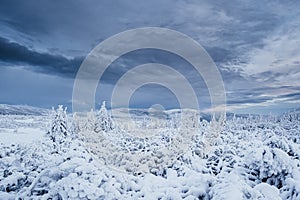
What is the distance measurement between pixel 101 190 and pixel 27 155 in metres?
8.29

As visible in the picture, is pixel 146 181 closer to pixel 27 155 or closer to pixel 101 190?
pixel 101 190

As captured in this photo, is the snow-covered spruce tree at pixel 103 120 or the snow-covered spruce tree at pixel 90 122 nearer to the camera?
the snow-covered spruce tree at pixel 90 122

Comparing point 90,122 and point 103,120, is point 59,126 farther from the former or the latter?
point 103,120

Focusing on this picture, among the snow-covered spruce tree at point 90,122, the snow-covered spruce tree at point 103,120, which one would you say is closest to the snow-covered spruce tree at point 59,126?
the snow-covered spruce tree at point 90,122

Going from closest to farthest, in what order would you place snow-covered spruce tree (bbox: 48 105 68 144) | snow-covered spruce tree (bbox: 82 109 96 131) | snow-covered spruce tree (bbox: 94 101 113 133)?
snow-covered spruce tree (bbox: 48 105 68 144) < snow-covered spruce tree (bbox: 82 109 96 131) < snow-covered spruce tree (bbox: 94 101 113 133)

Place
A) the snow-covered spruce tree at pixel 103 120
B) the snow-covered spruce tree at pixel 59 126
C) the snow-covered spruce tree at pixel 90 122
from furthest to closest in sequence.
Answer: the snow-covered spruce tree at pixel 103 120
the snow-covered spruce tree at pixel 90 122
the snow-covered spruce tree at pixel 59 126

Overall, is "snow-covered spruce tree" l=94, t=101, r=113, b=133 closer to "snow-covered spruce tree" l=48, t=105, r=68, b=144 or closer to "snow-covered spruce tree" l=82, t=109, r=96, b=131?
"snow-covered spruce tree" l=82, t=109, r=96, b=131

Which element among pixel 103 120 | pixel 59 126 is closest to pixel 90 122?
pixel 103 120

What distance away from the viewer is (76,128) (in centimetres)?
4338

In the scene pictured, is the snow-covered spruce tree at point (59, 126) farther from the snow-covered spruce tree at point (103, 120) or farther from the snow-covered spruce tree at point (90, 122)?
the snow-covered spruce tree at point (103, 120)

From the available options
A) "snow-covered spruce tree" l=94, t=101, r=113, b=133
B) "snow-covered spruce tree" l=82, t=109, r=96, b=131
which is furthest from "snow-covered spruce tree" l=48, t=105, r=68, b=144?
"snow-covered spruce tree" l=94, t=101, r=113, b=133

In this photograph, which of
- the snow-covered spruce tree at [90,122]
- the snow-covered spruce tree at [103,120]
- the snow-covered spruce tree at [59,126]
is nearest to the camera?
the snow-covered spruce tree at [59,126]

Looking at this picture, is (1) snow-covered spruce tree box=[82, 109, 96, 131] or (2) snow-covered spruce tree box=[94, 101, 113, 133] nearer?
(1) snow-covered spruce tree box=[82, 109, 96, 131]

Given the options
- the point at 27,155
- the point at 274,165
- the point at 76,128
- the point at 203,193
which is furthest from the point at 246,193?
the point at 76,128
